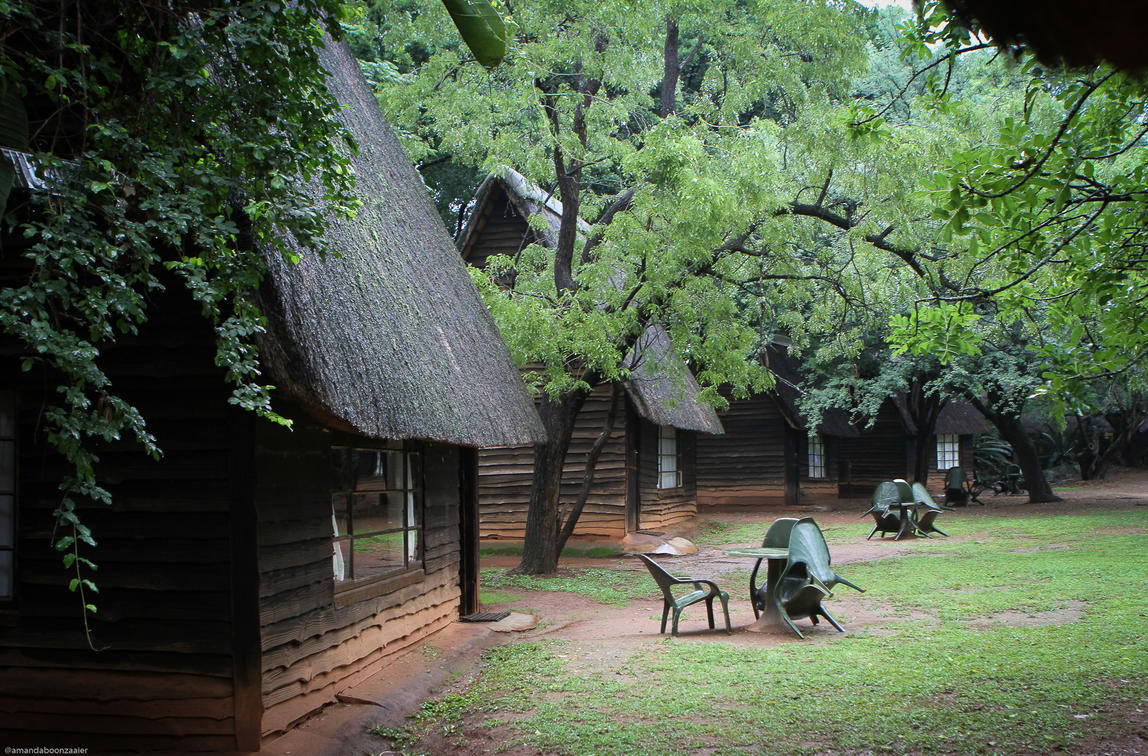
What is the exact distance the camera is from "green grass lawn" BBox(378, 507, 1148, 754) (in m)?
5.60

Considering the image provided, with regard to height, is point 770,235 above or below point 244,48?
above

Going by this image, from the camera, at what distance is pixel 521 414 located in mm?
9875

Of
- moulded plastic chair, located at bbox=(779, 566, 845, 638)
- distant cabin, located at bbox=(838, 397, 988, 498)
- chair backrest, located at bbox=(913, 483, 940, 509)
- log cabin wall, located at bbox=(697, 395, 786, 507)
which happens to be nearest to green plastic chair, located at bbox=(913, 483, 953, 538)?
chair backrest, located at bbox=(913, 483, 940, 509)

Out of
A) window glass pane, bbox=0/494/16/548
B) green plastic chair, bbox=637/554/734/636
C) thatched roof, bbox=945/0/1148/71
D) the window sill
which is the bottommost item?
green plastic chair, bbox=637/554/734/636

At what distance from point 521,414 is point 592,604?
3.19m

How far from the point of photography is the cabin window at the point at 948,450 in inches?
1200

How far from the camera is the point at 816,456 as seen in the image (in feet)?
94.4

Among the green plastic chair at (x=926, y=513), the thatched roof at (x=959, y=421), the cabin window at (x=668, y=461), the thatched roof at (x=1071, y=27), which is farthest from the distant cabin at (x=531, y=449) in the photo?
the thatched roof at (x=1071, y=27)

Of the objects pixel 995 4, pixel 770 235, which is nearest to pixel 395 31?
pixel 770 235

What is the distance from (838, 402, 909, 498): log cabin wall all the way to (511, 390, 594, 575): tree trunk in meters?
17.3

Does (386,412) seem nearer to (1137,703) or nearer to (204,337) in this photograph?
(204,337)

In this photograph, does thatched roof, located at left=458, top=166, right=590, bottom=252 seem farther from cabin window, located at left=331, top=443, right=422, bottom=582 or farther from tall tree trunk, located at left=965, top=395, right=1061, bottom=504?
tall tree trunk, located at left=965, top=395, right=1061, bottom=504

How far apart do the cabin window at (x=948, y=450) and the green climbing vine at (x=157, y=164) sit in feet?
97.8

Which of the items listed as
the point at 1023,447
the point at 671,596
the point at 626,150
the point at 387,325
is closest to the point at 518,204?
the point at 626,150
